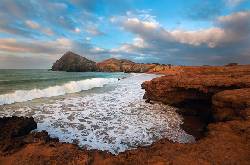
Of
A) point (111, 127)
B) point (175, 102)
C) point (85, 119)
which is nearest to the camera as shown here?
point (111, 127)

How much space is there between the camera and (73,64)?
391 ft

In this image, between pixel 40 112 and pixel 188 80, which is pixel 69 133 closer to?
pixel 40 112

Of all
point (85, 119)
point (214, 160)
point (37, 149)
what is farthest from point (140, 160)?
point (85, 119)

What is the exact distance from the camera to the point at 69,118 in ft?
36.3

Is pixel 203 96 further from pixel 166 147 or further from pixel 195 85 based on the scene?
pixel 166 147

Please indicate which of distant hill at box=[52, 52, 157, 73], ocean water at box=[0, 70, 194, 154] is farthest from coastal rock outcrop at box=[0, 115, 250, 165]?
distant hill at box=[52, 52, 157, 73]

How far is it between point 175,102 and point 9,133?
28.7ft

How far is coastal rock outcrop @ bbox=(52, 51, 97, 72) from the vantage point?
118 m

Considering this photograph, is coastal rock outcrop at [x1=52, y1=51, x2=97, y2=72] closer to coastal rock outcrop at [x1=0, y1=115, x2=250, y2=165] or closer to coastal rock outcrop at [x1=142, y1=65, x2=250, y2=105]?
coastal rock outcrop at [x1=142, y1=65, x2=250, y2=105]

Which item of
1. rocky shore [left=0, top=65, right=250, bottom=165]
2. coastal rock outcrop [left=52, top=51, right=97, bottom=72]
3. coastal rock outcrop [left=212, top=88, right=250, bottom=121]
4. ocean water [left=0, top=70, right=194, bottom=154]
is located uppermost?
coastal rock outcrop [left=52, top=51, right=97, bottom=72]

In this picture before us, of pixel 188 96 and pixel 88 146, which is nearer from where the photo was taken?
pixel 88 146

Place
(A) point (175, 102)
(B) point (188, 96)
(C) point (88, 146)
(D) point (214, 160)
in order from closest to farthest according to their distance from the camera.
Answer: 1. (D) point (214, 160)
2. (C) point (88, 146)
3. (B) point (188, 96)
4. (A) point (175, 102)

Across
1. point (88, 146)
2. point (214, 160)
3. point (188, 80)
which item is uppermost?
point (188, 80)

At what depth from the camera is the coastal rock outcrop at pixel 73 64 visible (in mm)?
118375
